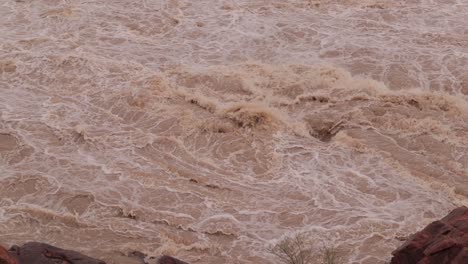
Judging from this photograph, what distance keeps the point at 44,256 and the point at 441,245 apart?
13.6 ft

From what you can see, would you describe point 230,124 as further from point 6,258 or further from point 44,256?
point 6,258

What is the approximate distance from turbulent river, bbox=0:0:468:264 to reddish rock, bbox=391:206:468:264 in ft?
4.94

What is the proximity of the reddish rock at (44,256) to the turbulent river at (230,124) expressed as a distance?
116 cm

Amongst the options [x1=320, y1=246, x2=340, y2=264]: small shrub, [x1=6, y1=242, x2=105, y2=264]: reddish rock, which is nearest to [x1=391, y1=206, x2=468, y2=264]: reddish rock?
[x1=320, y1=246, x2=340, y2=264]: small shrub

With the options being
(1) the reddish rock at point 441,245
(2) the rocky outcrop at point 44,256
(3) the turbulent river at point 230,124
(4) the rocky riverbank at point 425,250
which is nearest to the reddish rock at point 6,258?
(4) the rocky riverbank at point 425,250

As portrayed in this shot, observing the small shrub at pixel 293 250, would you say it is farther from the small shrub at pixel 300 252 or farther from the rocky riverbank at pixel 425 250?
the rocky riverbank at pixel 425 250

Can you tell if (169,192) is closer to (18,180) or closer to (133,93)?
(18,180)

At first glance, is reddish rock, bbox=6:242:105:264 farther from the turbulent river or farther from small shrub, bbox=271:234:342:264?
small shrub, bbox=271:234:342:264

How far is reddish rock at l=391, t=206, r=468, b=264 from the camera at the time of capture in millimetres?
6908

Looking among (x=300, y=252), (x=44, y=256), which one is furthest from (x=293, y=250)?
(x=44, y=256)

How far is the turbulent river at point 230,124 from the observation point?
31.2 ft

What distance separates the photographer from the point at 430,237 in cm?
732

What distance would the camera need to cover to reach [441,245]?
701 cm

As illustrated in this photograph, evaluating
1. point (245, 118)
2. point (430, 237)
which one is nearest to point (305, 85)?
point (245, 118)
